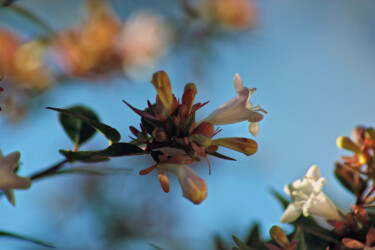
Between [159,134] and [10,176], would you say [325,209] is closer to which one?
[159,134]

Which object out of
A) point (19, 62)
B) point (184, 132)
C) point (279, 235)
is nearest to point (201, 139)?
point (184, 132)

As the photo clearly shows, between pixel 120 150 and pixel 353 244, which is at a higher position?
pixel 120 150

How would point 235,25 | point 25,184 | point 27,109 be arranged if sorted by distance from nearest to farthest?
point 25,184
point 27,109
point 235,25

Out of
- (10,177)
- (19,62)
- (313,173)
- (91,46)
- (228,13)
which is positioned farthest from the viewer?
(228,13)

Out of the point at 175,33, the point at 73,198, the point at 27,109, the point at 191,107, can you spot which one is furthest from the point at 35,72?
the point at 191,107

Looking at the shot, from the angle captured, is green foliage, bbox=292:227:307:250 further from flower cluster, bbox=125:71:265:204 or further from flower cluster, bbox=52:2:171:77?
flower cluster, bbox=52:2:171:77

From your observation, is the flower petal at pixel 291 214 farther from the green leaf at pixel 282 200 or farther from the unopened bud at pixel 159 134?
the unopened bud at pixel 159 134

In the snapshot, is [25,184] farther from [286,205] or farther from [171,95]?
[286,205]

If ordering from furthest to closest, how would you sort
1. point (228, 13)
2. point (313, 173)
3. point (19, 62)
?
point (228, 13), point (19, 62), point (313, 173)
